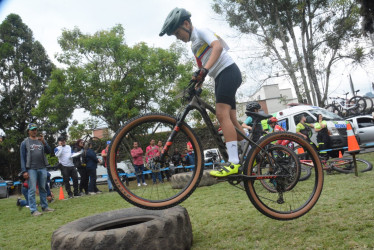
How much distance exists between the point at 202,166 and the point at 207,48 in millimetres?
1366

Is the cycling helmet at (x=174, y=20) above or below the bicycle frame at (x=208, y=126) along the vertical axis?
above

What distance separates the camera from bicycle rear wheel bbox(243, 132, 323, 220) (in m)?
3.52

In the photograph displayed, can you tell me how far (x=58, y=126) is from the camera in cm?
2327

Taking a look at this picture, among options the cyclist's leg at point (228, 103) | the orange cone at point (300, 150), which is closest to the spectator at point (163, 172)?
the cyclist's leg at point (228, 103)

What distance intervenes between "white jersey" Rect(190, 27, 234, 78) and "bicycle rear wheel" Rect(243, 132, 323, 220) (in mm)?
980

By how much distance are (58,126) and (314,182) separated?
2245 centimetres

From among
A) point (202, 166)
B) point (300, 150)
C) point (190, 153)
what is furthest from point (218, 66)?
point (300, 150)

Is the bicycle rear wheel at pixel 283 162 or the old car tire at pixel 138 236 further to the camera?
the bicycle rear wheel at pixel 283 162

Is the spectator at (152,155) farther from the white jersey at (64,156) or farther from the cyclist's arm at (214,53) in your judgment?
the white jersey at (64,156)

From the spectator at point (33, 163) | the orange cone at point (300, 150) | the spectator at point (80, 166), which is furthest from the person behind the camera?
the spectator at point (80, 166)

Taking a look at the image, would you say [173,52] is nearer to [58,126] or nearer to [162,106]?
[162,106]

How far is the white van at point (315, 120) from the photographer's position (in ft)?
41.7

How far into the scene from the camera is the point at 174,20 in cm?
336

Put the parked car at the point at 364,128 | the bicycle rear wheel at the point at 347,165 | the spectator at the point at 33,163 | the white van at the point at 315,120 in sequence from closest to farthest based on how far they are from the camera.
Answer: the spectator at the point at 33,163
the bicycle rear wheel at the point at 347,165
the white van at the point at 315,120
the parked car at the point at 364,128
